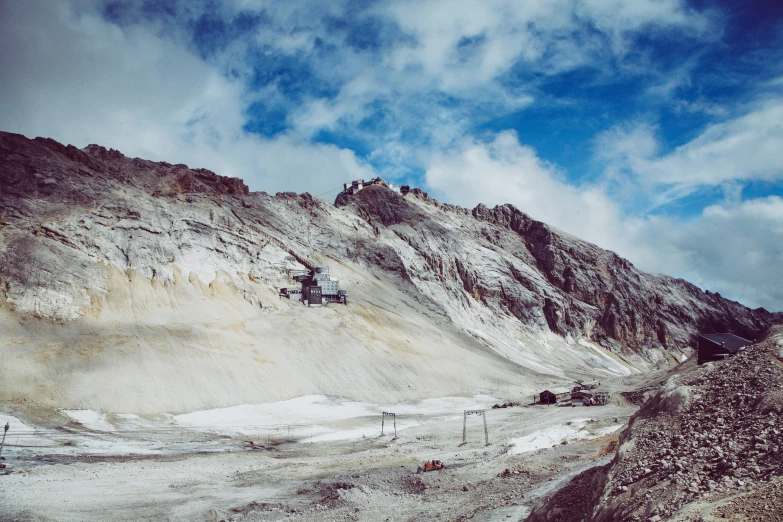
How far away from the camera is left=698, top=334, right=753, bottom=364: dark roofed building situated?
113 ft

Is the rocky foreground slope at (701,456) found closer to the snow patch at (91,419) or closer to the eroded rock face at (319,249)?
the snow patch at (91,419)

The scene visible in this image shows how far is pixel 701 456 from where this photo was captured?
9945 mm

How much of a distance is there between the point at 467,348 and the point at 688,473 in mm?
75061

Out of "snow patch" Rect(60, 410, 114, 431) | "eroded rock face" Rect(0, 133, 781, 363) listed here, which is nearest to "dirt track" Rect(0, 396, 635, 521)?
"snow patch" Rect(60, 410, 114, 431)

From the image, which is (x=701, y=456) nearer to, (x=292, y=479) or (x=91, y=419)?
(x=292, y=479)

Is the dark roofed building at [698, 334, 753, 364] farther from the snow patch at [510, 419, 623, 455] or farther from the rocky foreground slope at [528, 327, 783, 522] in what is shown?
the rocky foreground slope at [528, 327, 783, 522]

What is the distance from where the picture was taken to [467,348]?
83.7 meters

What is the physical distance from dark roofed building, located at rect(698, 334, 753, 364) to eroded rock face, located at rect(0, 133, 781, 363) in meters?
54.9

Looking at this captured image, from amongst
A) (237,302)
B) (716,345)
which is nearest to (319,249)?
(237,302)

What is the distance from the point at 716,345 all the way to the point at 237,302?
5498cm

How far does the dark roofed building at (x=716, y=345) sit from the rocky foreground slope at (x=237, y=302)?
33378 mm

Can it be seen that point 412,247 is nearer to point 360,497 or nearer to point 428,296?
point 428,296

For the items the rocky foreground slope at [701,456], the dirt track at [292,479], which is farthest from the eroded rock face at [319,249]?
the rocky foreground slope at [701,456]

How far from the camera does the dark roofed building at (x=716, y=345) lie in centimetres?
3431
